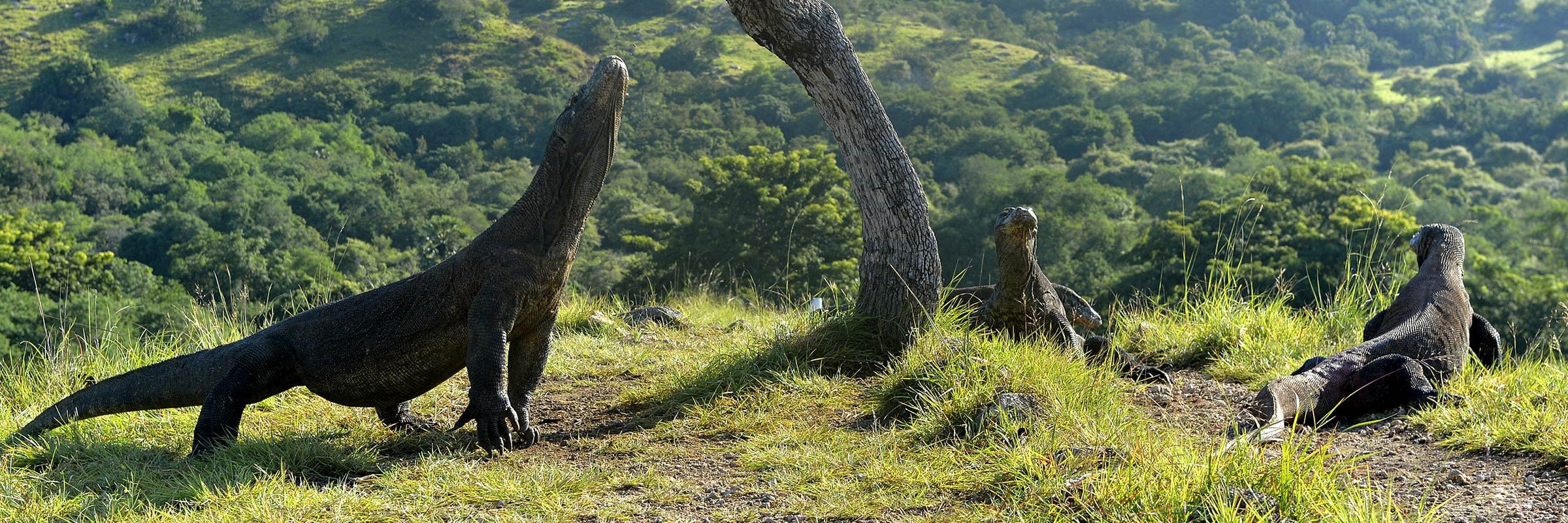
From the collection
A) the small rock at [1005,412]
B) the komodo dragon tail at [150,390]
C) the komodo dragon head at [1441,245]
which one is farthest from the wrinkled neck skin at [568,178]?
the komodo dragon head at [1441,245]

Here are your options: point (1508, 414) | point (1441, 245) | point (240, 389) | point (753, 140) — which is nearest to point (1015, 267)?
point (1508, 414)

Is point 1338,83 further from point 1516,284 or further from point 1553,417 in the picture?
point 1553,417

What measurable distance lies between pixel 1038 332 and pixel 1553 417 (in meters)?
→ 2.26

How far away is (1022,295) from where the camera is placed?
586 centimetres

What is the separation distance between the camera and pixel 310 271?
33.5 meters

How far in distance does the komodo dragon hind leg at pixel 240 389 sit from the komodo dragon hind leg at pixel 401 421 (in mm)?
514

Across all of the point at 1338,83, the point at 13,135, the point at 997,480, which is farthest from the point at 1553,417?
the point at 1338,83

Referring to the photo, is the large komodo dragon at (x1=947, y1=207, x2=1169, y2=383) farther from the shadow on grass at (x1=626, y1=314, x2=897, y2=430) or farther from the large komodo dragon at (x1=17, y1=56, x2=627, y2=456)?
the large komodo dragon at (x1=17, y1=56, x2=627, y2=456)

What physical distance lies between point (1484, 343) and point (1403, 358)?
→ 124cm

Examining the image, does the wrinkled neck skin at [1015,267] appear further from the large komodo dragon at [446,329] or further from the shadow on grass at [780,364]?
the large komodo dragon at [446,329]

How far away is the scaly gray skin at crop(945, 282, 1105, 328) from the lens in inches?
253

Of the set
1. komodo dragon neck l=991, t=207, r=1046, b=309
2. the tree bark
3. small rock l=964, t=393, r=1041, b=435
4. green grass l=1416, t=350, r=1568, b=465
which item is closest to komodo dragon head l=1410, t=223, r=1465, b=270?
green grass l=1416, t=350, r=1568, b=465

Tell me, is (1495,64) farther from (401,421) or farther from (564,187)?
(401,421)

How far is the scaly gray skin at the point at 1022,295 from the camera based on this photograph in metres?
5.68
